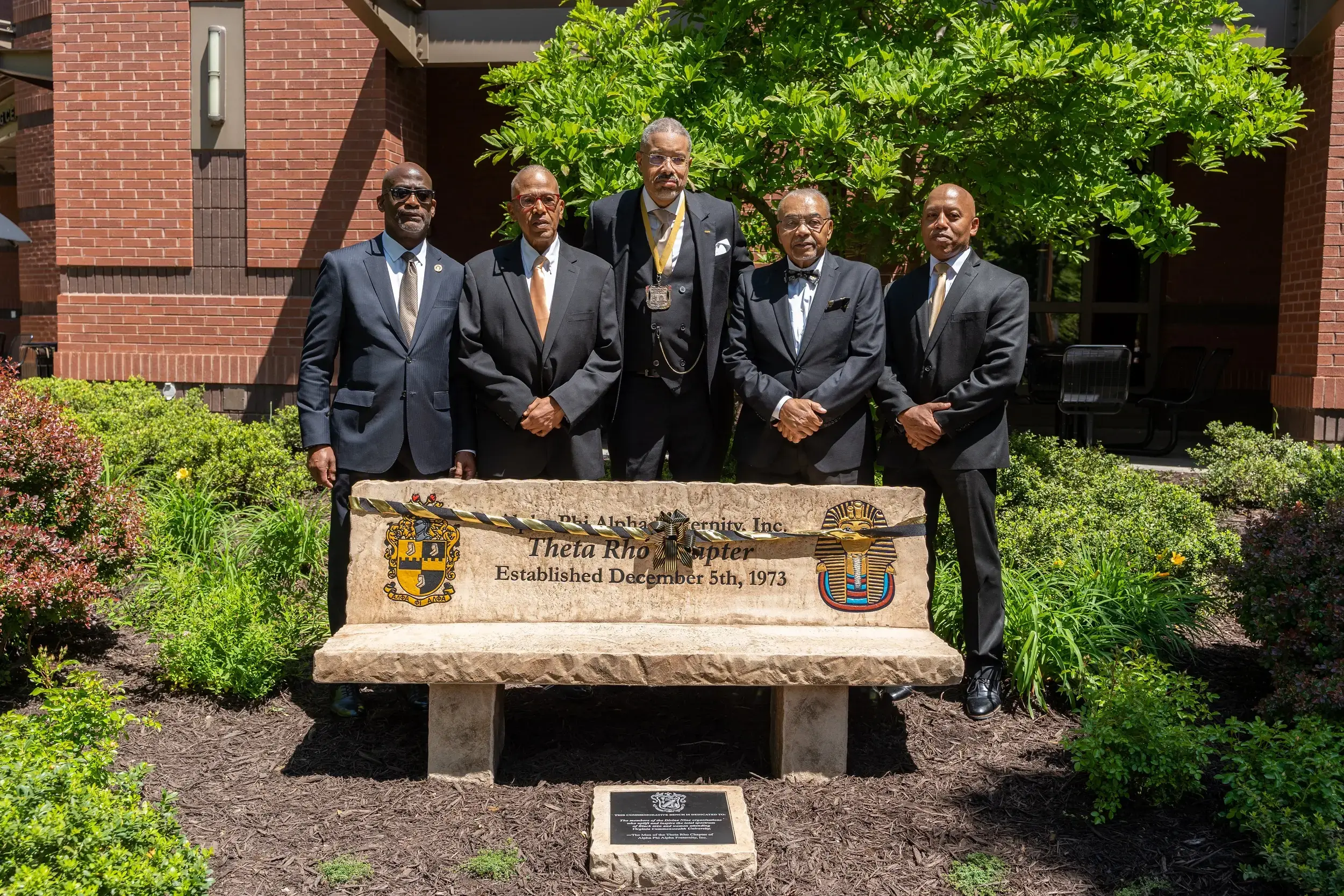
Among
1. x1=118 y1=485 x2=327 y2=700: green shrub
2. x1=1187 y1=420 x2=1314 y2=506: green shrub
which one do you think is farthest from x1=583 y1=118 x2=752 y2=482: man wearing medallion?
x1=1187 y1=420 x2=1314 y2=506: green shrub

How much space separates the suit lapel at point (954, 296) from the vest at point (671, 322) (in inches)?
36.8

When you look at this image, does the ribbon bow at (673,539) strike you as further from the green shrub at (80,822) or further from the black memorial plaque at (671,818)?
the green shrub at (80,822)

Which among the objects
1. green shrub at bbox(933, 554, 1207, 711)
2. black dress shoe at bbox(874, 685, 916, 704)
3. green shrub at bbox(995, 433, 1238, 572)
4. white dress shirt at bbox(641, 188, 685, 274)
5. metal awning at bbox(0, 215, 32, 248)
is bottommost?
black dress shoe at bbox(874, 685, 916, 704)

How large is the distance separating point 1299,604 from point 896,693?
1.55 m

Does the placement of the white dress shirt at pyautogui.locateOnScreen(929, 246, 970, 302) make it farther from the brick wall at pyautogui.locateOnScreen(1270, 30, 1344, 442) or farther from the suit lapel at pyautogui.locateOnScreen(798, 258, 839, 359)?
the brick wall at pyautogui.locateOnScreen(1270, 30, 1344, 442)

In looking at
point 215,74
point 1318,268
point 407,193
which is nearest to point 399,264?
point 407,193

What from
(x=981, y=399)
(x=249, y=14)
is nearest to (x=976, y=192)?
(x=981, y=399)

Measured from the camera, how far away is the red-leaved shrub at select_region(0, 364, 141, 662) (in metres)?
4.26

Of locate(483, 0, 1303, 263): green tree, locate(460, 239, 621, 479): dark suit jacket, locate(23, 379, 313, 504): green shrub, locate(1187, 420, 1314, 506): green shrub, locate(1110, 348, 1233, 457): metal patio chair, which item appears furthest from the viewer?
locate(1110, 348, 1233, 457): metal patio chair

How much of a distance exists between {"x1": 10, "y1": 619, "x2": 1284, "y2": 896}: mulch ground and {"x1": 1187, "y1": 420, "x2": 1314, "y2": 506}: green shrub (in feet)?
10.6

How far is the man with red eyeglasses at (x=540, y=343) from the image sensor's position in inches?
170

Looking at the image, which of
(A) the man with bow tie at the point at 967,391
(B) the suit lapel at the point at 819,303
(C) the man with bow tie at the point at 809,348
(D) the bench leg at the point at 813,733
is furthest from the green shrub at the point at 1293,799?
(B) the suit lapel at the point at 819,303

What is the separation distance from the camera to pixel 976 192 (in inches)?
239

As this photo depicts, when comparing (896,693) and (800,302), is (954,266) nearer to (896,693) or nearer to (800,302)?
(800,302)
